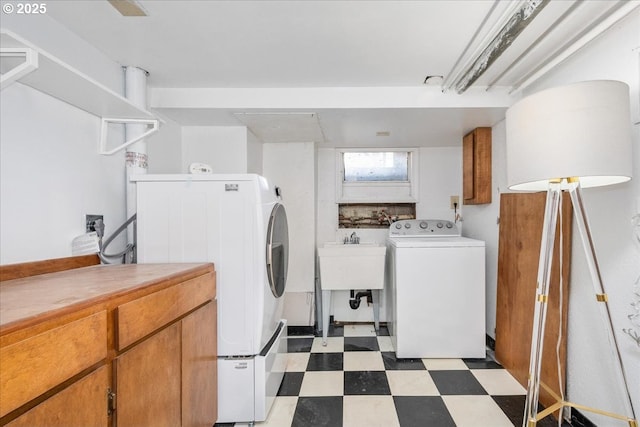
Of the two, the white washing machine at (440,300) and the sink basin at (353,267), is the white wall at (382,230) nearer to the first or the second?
the sink basin at (353,267)

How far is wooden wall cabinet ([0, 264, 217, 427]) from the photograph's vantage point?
0.65 m

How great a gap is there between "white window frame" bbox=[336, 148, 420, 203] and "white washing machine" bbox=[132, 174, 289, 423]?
195cm

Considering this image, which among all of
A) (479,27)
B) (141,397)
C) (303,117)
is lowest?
(141,397)

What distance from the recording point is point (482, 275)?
8.03 feet

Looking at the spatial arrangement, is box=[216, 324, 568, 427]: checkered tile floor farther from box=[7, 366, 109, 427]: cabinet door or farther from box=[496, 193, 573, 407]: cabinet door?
box=[7, 366, 109, 427]: cabinet door

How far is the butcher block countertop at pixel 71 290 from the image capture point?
2.28ft

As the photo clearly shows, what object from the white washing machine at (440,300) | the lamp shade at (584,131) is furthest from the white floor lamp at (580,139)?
the white washing machine at (440,300)

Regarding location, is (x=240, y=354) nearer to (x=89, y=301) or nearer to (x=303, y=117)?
(x=89, y=301)

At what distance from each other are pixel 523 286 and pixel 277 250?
168cm

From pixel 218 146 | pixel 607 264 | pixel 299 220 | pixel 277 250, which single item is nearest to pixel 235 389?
pixel 277 250

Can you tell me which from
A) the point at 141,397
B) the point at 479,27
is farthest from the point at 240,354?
the point at 479,27

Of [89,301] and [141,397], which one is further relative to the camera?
[141,397]

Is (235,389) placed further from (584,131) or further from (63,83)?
(584,131)

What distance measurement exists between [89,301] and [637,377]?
82.7 inches
